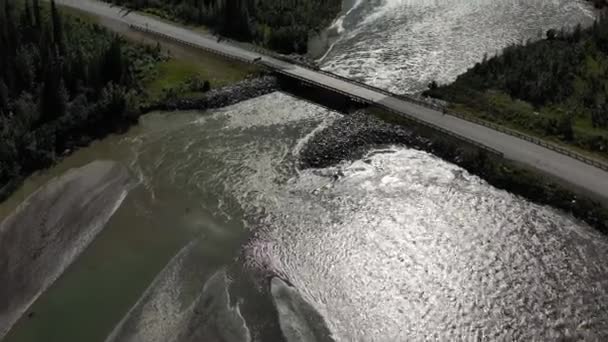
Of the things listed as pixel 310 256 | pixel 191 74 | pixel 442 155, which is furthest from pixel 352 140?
pixel 191 74

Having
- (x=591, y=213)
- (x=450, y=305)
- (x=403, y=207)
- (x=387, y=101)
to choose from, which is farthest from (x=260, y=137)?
(x=591, y=213)

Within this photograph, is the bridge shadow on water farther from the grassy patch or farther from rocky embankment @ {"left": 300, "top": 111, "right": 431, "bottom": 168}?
the grassy patch

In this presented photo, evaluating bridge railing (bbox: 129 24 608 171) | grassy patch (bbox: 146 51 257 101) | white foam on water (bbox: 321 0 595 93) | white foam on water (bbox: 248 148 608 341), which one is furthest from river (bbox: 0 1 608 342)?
white foam on water (bbox: 321 0 595 93)

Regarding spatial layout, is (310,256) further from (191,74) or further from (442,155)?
(191,74)

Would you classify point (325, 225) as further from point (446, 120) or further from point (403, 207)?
point (446, 120)

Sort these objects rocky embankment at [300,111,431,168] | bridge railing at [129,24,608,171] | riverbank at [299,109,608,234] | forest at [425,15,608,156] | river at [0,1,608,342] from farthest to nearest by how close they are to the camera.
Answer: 1. forest at [425,15,608,156]
2. rocky embankment at [300,111,431,168]
3. bridge railing at [129,24,608,171]
4. riverbank at [299,109,608,234]
5. river at [0,1,608,342]
